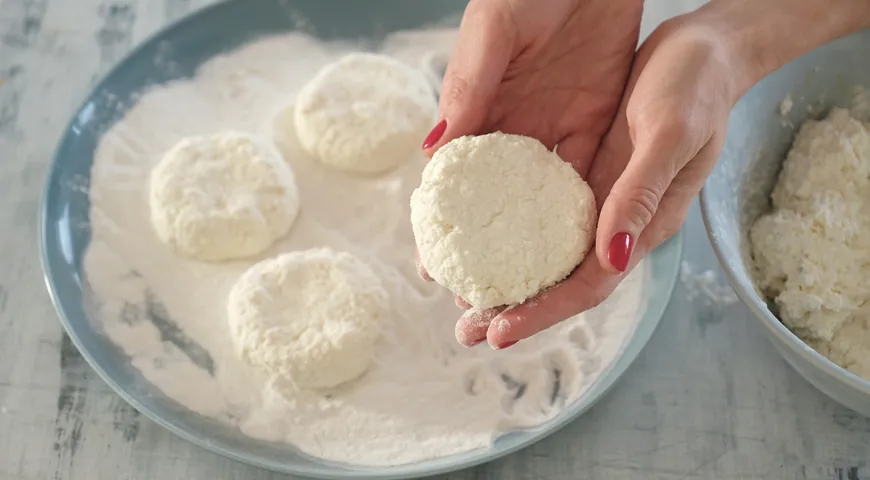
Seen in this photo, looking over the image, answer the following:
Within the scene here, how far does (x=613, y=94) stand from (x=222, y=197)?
2.44ft

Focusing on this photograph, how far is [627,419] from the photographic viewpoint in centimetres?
119

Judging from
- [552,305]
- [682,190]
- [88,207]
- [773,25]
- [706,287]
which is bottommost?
[88,207]

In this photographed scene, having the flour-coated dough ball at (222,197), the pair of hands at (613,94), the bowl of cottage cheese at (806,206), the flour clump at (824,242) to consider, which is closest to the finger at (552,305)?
the pair of hands at (613,94)

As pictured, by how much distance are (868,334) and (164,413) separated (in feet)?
3.71

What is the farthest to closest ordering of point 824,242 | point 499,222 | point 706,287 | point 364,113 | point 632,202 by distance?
point 364,113
point 706,287
point 824,242
point 499,222
point 632,202

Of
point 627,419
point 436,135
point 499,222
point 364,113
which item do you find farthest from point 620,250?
point 364,113

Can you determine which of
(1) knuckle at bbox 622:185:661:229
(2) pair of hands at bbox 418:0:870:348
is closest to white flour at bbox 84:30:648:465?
(2) pair of hands at bbox 418:0:870:348

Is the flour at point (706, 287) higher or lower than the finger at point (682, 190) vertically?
lower

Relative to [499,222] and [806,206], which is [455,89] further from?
[806,206]

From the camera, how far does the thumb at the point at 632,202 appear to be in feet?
2.74

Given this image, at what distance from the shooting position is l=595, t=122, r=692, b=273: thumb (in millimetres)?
835

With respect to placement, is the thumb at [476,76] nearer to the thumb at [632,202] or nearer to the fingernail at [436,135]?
the fingernail at [436,135]

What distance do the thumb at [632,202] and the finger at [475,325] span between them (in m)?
0.21

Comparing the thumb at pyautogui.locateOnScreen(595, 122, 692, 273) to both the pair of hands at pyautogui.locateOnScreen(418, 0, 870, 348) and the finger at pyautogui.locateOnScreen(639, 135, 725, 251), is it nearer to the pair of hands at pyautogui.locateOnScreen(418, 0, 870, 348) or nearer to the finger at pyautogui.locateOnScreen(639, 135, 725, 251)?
the pair of hands at pyautogui.locateOnScreen(418, 0, 870, 348)
